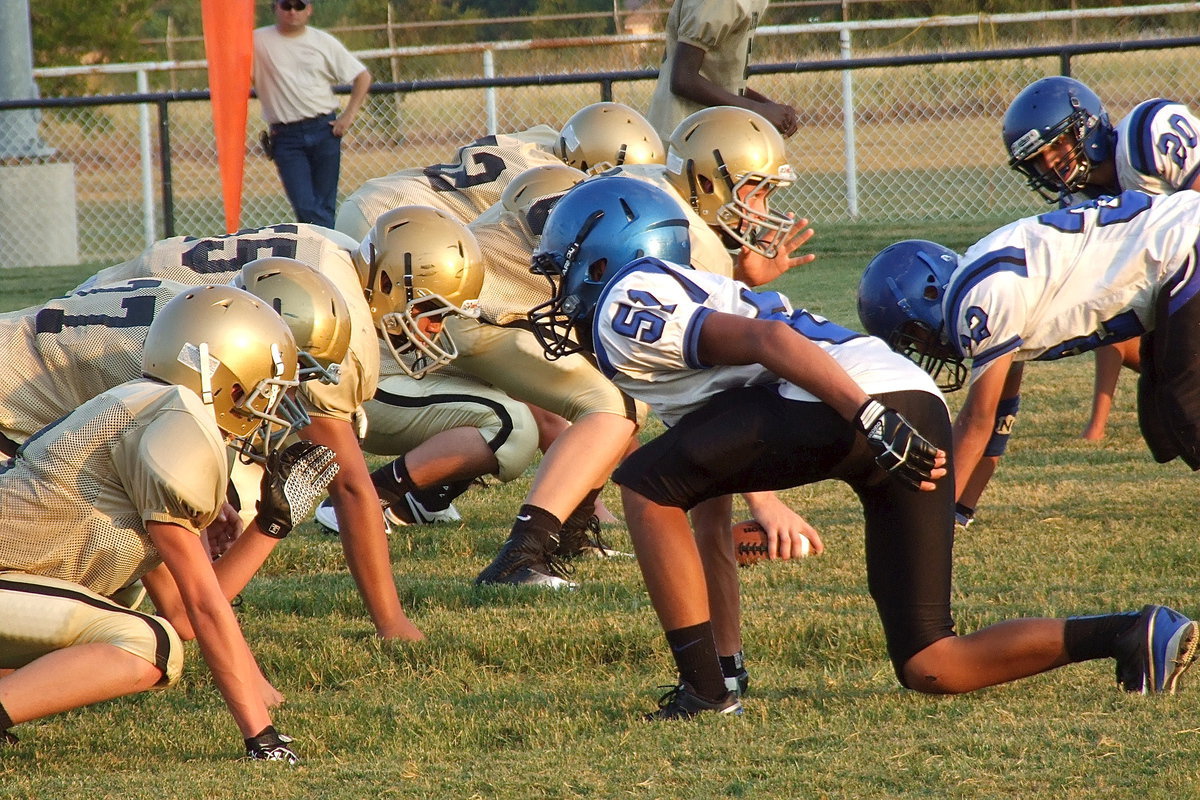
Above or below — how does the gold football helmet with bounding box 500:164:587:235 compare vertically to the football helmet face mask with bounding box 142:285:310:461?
above

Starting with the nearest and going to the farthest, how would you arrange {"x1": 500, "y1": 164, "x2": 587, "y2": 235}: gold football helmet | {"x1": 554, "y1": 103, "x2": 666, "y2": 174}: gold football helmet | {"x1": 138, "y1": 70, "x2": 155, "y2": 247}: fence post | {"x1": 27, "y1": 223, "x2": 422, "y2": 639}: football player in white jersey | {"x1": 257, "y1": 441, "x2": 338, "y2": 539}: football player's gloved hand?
{"x1": 257, "y1": 441, "x2": 338, "y2": 539}: football player's gloved hand, {"x1": 27, "y1": 223, "x2": 422, "y2": 639}: football player in white jersey, {"x1": 500, "y1": 164, "x2": 587, "y2": 235}: gold football helmet, {"x1": 554, "y1": 103, "x2": 666, "y2": 174}: gold football helmet, {"x1": 138, "y1": 70, "x2": 155, "y2": 247}: fence post

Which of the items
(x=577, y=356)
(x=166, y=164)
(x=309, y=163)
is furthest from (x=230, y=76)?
(x=577, y=356)

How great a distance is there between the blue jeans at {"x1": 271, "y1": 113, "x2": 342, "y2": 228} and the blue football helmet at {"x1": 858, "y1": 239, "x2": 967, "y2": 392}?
6.09 meters

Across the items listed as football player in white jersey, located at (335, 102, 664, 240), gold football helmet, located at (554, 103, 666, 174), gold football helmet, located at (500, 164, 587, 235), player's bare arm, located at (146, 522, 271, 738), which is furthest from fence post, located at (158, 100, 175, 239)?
player's bare arm, located at (146, 522, 271, 738)

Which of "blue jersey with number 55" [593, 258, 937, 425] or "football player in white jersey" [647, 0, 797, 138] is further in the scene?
"football player in white jersey" [647, 0, 797, 138]

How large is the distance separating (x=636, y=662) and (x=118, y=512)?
143cm

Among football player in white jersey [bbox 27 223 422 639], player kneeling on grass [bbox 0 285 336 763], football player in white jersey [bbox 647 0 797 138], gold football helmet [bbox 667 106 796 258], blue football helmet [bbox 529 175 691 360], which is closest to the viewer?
player kneeling on grass [bbox 0 285 336 763]

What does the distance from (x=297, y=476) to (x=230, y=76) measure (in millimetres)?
5644

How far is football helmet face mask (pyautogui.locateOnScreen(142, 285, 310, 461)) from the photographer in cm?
338

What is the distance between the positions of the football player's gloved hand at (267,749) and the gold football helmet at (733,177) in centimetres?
215

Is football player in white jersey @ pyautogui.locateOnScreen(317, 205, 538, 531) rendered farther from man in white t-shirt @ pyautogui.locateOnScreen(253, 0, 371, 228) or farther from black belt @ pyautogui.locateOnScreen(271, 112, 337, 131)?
black belt @ pyautogui.locateOnScreen(271, 112, 337, 131)

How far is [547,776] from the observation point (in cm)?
314

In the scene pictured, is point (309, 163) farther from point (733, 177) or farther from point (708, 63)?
point (733, 177)

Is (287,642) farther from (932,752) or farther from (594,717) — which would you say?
(932,752)
